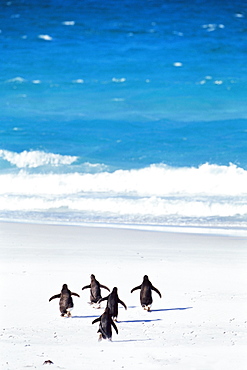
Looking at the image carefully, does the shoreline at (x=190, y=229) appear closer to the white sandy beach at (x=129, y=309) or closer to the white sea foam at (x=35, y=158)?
the white sandy beach at (x=129, y=309)

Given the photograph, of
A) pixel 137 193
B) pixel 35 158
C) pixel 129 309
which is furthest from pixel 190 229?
pixel 35 158

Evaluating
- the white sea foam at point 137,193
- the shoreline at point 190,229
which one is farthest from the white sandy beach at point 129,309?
the white sea foam at point 137,193

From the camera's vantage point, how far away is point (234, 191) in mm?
30719

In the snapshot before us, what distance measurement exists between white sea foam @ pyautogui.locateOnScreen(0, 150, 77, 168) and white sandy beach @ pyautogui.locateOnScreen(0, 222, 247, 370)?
26.1 m

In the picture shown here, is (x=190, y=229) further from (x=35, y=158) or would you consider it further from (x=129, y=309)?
(x=35, y=158)

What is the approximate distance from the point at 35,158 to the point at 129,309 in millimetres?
33600

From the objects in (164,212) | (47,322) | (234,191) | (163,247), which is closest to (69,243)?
(163,247)

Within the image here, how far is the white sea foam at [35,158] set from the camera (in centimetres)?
3894

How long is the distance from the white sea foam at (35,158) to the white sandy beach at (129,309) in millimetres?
26058

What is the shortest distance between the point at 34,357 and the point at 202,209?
20.8m

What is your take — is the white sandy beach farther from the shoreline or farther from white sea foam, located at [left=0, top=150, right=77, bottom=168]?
white sea foam, located at [left=0, top=150, right=77, bottom=168]

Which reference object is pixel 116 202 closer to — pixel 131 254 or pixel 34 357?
pixel 131 254

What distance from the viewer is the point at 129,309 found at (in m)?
6.81

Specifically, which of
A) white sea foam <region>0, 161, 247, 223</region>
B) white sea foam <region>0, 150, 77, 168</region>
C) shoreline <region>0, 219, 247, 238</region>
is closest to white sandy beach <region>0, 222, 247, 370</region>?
shoreline <region>0, 219, 247, 238</region>
